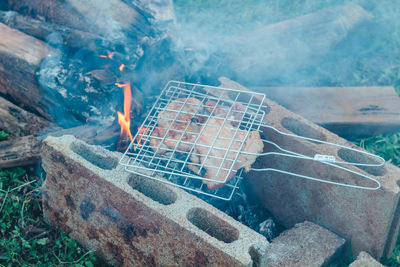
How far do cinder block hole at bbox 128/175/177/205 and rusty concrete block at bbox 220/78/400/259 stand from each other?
1.13 m

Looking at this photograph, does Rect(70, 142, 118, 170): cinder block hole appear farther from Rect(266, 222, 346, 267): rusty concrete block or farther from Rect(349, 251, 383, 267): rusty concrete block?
Rect(349, 251, 383, 267): rusty concrete block

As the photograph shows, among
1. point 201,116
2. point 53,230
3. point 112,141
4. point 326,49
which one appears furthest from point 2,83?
point 326,49

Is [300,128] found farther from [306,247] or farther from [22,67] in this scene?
[22,67]

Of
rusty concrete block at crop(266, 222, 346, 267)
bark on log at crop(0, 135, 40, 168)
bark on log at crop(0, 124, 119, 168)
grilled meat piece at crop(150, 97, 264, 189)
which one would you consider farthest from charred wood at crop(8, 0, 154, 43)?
rusty concrete block at crop(266, 222, 346, 267)

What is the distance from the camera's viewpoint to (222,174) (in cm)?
282

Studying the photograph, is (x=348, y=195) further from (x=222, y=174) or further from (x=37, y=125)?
(x=37, y=125)

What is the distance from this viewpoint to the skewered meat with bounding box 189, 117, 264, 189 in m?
2.77

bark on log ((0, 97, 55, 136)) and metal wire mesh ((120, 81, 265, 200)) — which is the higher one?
metal wire mesh ((120, 81, 265, 200))

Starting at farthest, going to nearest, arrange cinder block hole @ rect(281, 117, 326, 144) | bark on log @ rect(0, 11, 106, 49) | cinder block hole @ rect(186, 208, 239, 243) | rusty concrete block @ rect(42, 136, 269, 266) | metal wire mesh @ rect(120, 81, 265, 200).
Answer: bark on log @ rect(0, 11, 106, 49)
cinder block hole @ rect(281, 117, 326, 144)
metal wire mesh @ rect(120, 81, 265, 200)
cinder block hole @ rect(186, 208, 239, 243)
rusty concrete block @ rect(42, 136, 269, 266)

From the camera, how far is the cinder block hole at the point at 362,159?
2979 millimetres

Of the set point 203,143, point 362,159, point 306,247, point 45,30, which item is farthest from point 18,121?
point 362,159

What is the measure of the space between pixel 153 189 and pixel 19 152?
1.67 m

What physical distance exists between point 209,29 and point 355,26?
107 inches

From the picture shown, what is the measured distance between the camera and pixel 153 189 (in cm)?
285
